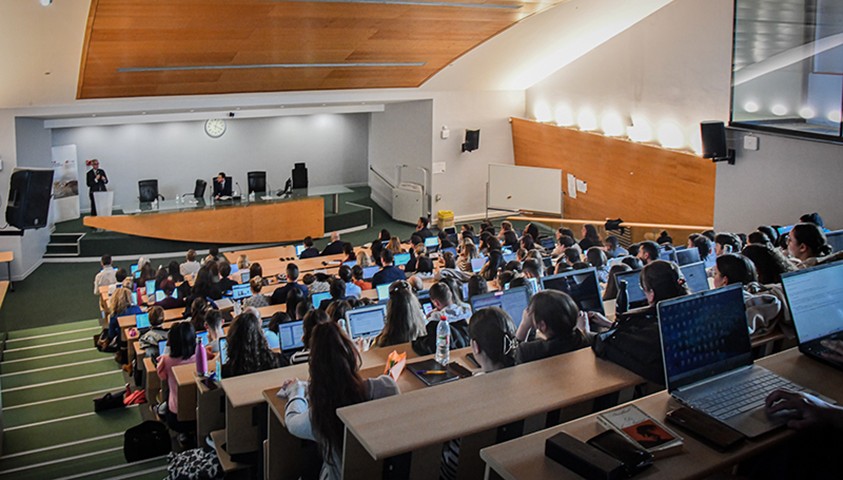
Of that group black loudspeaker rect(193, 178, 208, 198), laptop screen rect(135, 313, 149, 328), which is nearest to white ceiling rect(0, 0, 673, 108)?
laptop screen rect(135, 313, 149, 328)

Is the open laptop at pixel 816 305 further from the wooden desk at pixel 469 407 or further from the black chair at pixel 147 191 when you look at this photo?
the black chair at pixel 147 191

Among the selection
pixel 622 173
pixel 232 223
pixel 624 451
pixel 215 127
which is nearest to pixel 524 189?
pixel 622 173

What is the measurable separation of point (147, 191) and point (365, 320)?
468 inches

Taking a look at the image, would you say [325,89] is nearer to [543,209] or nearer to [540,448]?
[543,209]

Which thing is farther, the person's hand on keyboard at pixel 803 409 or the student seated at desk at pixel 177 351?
the student seated at desk at pixel 177 351

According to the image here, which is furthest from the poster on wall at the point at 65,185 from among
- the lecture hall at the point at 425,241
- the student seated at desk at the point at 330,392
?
the student seated at desk at the point at 330,392

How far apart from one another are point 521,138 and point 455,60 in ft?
10.9

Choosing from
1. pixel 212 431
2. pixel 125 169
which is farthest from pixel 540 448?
pixel 125 169

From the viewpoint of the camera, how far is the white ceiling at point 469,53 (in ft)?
31.3

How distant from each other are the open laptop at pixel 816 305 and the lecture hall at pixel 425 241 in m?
0.01

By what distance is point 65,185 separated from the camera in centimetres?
1706

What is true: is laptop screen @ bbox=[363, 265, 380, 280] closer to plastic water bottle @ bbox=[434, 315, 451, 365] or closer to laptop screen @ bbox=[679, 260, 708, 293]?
laptop screen @ bbox=[679, 260, 708, 293]

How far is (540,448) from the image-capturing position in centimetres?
244

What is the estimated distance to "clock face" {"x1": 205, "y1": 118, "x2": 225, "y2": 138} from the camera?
1939 cm
